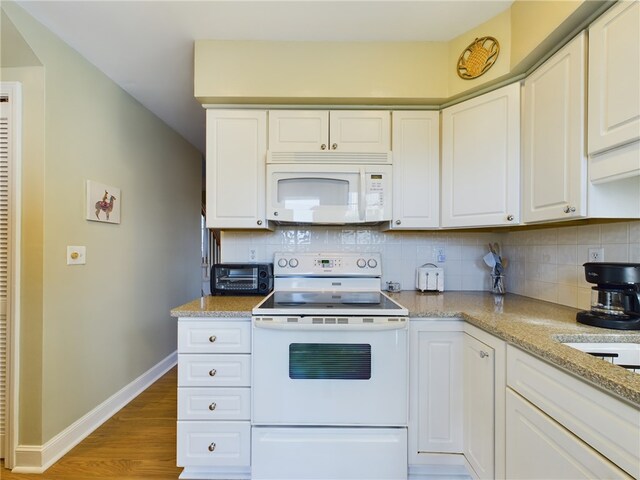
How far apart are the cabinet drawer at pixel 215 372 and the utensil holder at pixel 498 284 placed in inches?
68.9

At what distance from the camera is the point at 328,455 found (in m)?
1.44

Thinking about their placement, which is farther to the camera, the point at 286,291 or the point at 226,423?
the point at 286,291

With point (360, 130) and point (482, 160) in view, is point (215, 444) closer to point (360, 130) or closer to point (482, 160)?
point (360, 130)

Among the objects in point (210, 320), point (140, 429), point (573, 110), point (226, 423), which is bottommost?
point (140, 429)

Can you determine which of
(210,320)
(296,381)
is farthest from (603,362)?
(210,320)

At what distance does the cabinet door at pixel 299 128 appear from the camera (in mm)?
1854

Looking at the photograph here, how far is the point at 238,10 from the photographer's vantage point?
1.53m

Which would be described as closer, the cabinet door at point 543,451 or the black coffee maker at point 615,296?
the cabinet door at point 543,451

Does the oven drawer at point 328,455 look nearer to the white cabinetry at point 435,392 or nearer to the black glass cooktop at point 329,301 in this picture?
the white cabinetry at point 435,392

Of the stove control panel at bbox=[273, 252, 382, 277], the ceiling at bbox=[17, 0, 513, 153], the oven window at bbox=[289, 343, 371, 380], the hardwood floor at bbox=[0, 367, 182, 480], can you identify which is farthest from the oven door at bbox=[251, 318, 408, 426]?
the ceiling at bbox=[17, 0, 513, 153]

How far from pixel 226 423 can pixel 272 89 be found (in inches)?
75.3

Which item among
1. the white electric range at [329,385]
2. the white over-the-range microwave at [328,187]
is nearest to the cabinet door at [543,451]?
the white electric range at [329,385]

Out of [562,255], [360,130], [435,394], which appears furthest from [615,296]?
[360,130]

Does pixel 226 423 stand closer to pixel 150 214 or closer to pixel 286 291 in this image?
pixel 286 291
